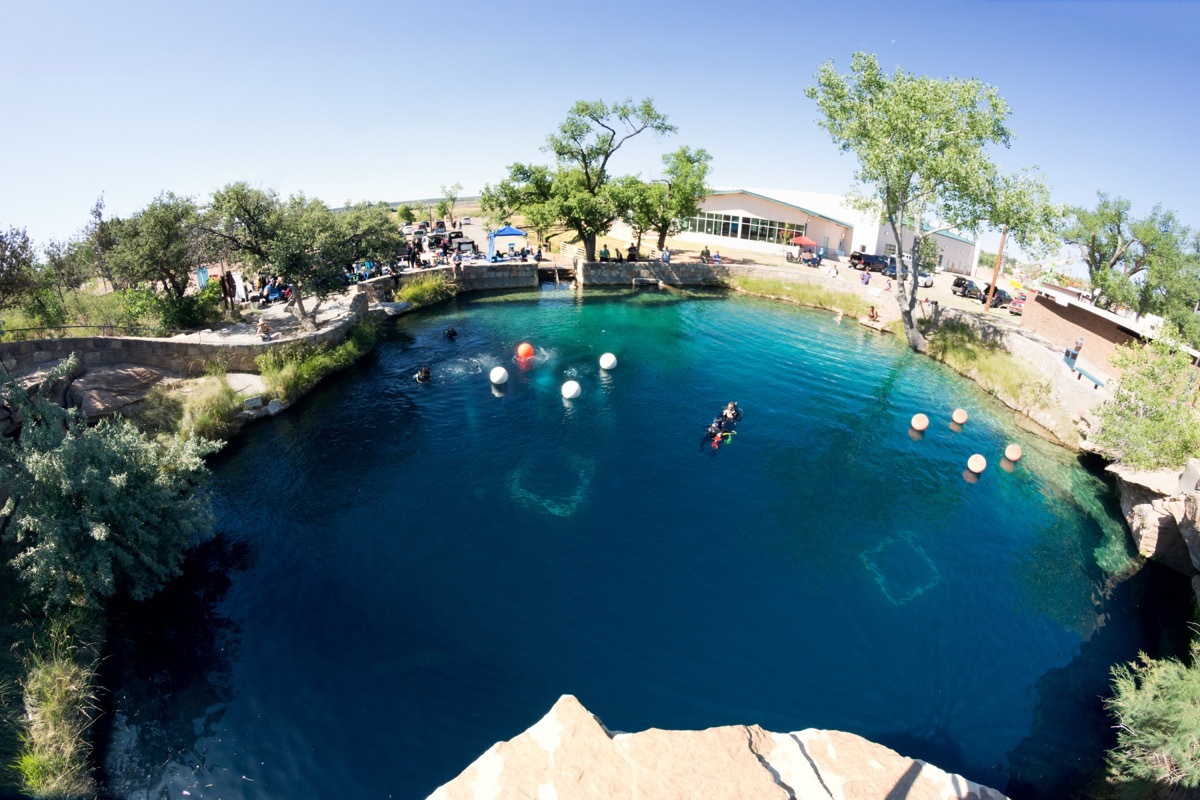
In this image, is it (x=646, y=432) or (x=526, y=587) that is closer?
(x=526, y=587)

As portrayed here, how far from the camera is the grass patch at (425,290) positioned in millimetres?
42906

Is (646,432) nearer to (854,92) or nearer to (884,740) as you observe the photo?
(884,740)

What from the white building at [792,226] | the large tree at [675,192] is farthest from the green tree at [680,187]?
the white building at [792,226]

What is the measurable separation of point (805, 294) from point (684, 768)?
47341mm

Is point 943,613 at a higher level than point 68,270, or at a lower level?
lower

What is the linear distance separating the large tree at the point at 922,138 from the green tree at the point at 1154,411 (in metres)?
14.7

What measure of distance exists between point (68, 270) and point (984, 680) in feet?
161

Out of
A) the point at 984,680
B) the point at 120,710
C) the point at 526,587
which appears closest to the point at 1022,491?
the point at 984,680

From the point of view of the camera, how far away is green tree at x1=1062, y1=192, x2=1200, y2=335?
43688 millimetres

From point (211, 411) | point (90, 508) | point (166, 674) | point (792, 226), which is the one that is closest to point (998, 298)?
point (792, 226)

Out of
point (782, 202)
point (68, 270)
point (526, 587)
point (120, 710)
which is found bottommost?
point (120, 710)

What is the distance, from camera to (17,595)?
13.1 meters

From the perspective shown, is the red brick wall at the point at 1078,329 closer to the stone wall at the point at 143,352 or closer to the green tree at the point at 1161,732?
the green tree at the point at 1161,732

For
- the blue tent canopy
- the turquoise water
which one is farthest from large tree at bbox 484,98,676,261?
the turquoise water
